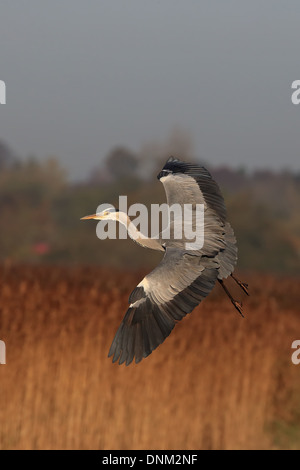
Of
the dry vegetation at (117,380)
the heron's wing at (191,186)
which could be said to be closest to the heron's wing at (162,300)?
the heron's wing at (191,186)

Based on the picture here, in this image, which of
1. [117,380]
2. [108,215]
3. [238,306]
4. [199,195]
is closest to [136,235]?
[108,215]

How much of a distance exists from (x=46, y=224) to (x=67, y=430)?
1871 cm

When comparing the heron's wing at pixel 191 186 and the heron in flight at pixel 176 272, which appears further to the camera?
the heron's wing at pixel 191 186

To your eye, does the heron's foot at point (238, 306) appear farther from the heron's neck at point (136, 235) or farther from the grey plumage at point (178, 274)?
the heron's neck at point (136, 235)

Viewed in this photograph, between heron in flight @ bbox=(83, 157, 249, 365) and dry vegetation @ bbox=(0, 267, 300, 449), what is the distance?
4321 millimetres

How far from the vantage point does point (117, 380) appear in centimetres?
614

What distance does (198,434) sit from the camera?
6430mm

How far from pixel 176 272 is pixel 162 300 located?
15 centimetres

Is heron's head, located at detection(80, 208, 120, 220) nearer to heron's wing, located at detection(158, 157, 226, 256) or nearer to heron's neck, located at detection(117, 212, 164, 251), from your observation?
heron's neck, located at detection(117, 212, 164, 251)

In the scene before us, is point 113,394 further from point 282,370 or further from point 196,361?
point 282,370

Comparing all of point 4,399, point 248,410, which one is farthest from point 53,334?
point 248,410

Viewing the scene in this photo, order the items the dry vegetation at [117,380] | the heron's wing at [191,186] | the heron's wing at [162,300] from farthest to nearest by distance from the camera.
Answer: the dry vegetation at [117,380], the heron's wing at [191,186], the heron's wing at [162,300]

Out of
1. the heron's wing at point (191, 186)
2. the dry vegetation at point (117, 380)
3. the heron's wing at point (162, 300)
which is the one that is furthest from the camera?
the dry vegetation at point (117, 380)

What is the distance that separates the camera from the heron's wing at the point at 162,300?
139 centimetres
